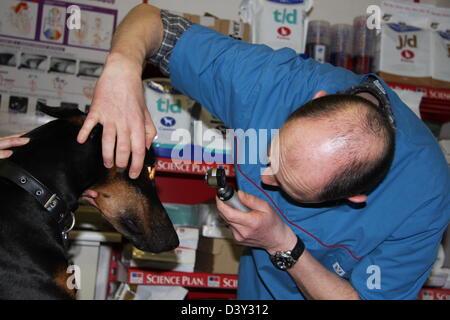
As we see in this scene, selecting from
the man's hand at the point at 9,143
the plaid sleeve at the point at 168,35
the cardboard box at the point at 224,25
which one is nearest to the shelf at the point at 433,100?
the cardboard box at the point at 224,25

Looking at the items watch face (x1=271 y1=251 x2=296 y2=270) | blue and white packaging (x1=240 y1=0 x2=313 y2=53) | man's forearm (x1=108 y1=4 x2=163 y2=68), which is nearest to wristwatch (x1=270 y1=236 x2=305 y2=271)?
watch face (x1=271 y1=251 x2=296 y2=270)

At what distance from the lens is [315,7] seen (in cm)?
302

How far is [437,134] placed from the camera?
280 cm

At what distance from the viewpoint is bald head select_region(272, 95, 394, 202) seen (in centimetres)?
105

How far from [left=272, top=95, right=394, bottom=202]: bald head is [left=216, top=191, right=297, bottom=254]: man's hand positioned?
0.11m

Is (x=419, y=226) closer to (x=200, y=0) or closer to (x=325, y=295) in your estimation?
(x=325, y=295)

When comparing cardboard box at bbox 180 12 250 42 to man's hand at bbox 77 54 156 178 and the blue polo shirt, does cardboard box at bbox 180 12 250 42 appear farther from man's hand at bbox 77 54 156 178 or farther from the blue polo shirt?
man's hand at bbox 77 54 156 178

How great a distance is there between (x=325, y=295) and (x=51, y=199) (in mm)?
792

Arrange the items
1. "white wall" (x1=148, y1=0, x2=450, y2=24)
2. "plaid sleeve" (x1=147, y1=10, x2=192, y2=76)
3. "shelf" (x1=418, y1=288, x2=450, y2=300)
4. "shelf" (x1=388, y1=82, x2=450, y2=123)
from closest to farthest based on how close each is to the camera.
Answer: "plaid sleeve" (x1=147, y1=10, x2=192, y2=76)
"shelf" (x1=418, y1=288, x2=450, y2=300)
"shelf" (x1=388, y1=82, x2=450, y2=123)
"white wall" (x1=148, y1=0, x2=450, y2=24)

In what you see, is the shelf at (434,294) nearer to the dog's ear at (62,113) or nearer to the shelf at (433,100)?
the shelf at (433,100)

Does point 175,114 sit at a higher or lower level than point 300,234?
higher

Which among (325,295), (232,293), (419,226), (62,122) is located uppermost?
(62,122)

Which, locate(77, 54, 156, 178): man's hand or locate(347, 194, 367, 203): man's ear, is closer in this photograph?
locate(77, 54, 156, 178): man's hand

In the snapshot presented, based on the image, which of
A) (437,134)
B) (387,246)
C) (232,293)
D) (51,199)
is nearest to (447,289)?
(437,134)
